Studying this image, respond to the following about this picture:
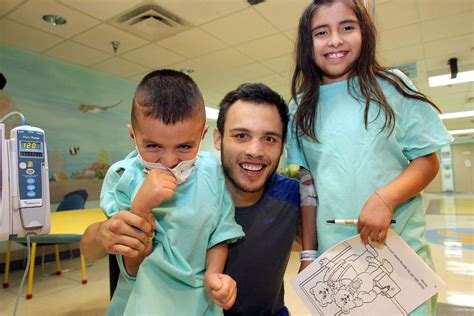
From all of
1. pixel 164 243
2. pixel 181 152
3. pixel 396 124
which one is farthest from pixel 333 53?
pixel 164 243

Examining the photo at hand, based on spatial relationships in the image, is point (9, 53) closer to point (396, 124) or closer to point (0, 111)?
point (0, 111)

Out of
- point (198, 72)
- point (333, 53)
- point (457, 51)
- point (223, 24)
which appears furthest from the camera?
point (198, 72)

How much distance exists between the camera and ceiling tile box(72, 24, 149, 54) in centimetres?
403

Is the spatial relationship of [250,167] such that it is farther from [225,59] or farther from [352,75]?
[225,59]

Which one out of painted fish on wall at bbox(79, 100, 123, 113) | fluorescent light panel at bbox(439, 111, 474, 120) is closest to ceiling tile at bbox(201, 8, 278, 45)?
painted fish on wall at bbox(79, 100, 123, 113)

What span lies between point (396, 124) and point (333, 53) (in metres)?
0.28

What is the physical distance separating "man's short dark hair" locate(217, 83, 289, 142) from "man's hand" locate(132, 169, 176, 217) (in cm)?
48

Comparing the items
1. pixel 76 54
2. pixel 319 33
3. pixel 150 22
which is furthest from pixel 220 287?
pixel 76 54

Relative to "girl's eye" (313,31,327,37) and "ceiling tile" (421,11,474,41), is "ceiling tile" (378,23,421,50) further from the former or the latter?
"girl's eye" (313,31,327,37)

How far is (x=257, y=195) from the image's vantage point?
1.21 metres

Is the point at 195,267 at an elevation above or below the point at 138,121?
below

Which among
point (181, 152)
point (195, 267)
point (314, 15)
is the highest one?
point (314, 15)

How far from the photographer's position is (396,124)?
0.93 m

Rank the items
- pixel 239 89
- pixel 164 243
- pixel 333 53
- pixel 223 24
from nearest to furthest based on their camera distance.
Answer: pixel 164 243
pixel 333 53
pixel 239 89
pixel 223 24
